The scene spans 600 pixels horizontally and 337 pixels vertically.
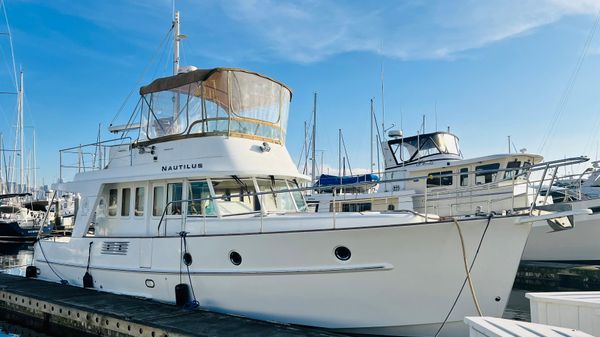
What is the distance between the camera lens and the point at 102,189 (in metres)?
9.29

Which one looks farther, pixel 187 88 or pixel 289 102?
pixel 289 102

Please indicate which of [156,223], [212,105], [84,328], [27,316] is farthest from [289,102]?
[27,316]

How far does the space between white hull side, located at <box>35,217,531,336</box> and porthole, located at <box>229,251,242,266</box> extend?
7 cm

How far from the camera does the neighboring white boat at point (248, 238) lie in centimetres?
611

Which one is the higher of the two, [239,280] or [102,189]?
[102,189]

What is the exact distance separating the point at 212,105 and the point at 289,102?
1993mm

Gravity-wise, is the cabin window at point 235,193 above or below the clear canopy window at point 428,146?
below

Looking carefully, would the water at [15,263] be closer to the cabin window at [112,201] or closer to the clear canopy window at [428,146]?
the cabin window at [112,201]

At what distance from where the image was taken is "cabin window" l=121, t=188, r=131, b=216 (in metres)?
9.02

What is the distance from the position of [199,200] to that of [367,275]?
3291mm

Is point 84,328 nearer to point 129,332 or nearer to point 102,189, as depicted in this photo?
point 129,332

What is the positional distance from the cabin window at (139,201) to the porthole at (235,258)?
2.60m

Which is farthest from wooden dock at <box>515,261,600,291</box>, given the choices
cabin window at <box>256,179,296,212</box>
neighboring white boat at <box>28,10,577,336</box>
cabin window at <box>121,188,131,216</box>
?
cabin window at <box>121,188,131,216</box>

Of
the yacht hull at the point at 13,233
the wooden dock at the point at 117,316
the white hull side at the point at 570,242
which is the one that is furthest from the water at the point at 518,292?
the yacht hull at the point at 13,233
